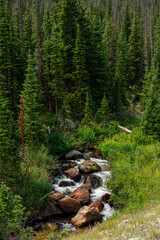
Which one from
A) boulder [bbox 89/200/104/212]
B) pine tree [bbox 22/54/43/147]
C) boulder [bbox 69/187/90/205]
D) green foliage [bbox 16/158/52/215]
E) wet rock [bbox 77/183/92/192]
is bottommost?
wet rock [bbox 77/183/92/192]

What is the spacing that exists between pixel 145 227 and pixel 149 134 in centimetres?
1386

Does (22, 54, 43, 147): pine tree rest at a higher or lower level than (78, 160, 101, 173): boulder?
higher

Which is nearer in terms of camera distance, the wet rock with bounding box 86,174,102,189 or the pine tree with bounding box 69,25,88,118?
the wet rock with bounding box 86,174,102,189

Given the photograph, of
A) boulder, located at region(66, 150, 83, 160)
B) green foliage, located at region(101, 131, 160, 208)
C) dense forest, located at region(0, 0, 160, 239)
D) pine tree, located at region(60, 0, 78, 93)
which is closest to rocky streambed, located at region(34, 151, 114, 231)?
dense forest, located at region(0, 0, 160, 239)

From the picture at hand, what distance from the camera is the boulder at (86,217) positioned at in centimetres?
1091

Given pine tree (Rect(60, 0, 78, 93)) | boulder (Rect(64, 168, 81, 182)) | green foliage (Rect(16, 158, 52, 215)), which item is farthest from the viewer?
pine tree (Rect(60, 0, 78, 93))

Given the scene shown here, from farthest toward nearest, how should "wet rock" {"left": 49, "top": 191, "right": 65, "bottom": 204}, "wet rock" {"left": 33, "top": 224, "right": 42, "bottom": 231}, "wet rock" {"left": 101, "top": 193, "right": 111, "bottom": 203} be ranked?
Result: "wet rock" {"left": 101, "top": 193, "right": 111, "bottom": 203} → "wet rock" {"left": 49, "top": 191, "right": 65, "bottom": 204} → "wet rock" {"left": 33, "top": 224, "right": 42, "bottom": 231}

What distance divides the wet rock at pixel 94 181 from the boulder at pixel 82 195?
136cm

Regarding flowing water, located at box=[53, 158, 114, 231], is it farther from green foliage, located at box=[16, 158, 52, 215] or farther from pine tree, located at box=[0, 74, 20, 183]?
pine tree, located at box=[0, 74, 20, 183]

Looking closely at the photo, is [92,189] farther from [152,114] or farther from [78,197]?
[152,114]

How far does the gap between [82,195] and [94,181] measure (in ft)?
7.21

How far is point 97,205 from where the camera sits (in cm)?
1224

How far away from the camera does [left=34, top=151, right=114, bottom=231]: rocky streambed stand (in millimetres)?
11328

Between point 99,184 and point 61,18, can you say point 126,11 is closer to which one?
point 61,18
